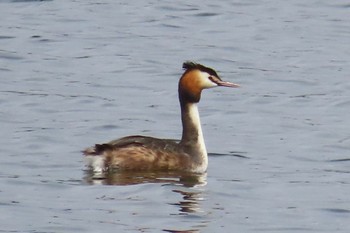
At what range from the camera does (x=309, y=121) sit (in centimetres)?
1669

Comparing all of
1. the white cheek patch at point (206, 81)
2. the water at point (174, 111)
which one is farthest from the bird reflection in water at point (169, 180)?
the white cheek patch at point (206, 81)

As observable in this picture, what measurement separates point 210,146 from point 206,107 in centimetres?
207

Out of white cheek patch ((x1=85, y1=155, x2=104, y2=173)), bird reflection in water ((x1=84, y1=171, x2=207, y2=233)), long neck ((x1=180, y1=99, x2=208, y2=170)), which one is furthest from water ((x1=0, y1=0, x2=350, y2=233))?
long neck ((x1=180, y1=99, x2=208, y2=170))

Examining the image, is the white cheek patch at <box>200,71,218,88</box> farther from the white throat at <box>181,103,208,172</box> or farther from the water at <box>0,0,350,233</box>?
the water at <box>0,0,350,233</box>

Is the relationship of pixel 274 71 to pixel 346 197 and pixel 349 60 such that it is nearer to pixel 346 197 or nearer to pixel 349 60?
pixel 349 60

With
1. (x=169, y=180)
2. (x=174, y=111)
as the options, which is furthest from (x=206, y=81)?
(x=174, y=111)

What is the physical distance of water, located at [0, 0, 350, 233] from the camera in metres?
12.6

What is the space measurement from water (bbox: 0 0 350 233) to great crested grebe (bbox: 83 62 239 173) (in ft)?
0.47

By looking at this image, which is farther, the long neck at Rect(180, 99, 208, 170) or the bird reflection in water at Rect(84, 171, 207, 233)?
the long neck at Rect(180, 99, 208, 170)

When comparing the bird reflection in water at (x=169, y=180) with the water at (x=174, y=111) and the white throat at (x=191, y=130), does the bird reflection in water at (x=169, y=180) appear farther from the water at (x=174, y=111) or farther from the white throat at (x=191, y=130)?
the white throat at (x=191, y=130)

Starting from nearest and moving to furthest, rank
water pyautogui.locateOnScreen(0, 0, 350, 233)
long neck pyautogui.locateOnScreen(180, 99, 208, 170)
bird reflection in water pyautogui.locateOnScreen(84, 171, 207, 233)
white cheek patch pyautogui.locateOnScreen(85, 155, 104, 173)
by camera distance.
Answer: water pyautogui.locateOnScreen(0, 0, 350, 233) → bird reflection in water pyautogui.locateOnScreen(84, 171, 207, 233) → white cheek patch pyautogui.locateOnScreen(85, 155, 104, 173) → long neck pyautogui.locateOnScreen(180, 99, 208, 170)

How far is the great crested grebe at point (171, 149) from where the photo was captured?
14094mm

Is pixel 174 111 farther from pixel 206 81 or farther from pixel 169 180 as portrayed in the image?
pixel 169 180

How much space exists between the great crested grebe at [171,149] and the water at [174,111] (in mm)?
144
